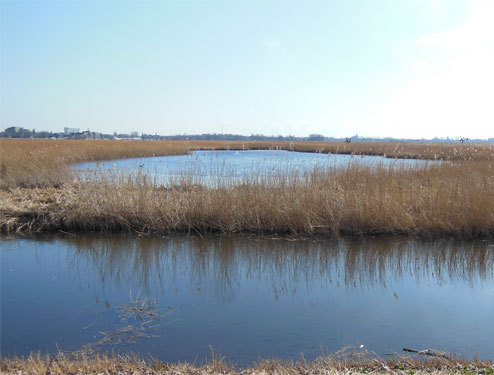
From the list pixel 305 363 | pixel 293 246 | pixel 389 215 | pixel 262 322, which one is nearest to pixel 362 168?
pixel 389 215

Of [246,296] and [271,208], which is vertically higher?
[271,208]

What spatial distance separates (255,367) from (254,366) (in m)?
0.04

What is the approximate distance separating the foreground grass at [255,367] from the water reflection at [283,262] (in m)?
1.92

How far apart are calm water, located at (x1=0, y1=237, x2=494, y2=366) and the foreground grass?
304mm

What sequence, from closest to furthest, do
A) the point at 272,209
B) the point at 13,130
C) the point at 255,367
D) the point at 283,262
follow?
the point at 255,367
the point at 283,262
the point at 272,209
the point at 13,130

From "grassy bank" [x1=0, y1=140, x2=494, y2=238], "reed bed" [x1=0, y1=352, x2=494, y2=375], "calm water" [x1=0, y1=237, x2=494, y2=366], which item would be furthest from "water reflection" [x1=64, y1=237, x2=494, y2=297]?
"reed bed" [x1=0, y1=352, x2=494, y2=375]

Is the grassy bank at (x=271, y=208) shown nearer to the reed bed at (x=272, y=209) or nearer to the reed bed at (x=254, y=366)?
the reed bed at (x=272, y=209)

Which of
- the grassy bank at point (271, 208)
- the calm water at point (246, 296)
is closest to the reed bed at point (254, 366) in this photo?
the calm water at point (246, 296)

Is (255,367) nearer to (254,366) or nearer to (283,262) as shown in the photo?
(254,366)

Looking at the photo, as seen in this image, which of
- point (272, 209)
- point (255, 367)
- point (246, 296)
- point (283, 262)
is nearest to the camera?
point (255, 367)

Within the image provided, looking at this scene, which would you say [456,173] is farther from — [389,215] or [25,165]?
[25,165]

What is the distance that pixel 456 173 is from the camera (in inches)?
405

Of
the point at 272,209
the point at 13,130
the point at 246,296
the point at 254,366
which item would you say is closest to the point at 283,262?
the point at 246,296

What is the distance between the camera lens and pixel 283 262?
6.22 m
